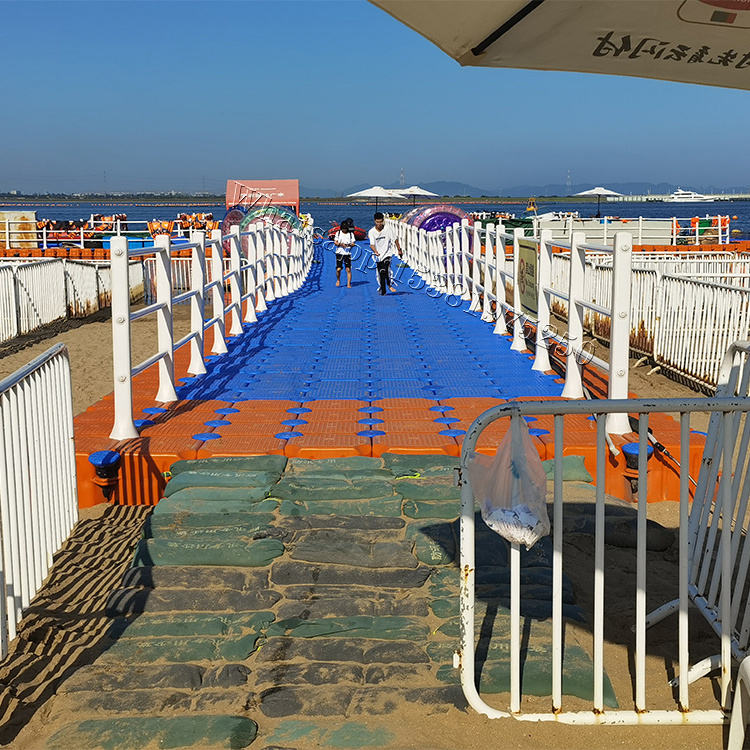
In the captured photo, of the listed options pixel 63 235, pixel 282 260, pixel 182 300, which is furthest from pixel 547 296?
pixel 63 235

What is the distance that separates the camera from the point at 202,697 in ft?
10.5

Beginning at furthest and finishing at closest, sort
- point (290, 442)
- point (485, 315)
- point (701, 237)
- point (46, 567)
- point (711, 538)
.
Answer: point (701, 237), point (485, 315), point (290, 442), point (46, 567), point (711, 538)

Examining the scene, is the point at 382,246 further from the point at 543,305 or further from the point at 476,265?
the point at 543,305

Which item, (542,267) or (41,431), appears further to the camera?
(542,267)

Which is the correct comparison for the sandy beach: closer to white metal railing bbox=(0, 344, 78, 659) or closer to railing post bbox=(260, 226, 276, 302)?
white metal railing bbox=(0, 344, 78, 659)

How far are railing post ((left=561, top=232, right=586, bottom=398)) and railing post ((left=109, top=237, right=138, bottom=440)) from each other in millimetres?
3411

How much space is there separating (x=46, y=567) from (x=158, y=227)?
1097 inches

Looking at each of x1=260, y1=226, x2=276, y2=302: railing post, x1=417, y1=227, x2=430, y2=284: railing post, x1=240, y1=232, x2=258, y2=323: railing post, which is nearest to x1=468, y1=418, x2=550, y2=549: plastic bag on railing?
x1=240, y1=232, x2=258, y2=323: railing post

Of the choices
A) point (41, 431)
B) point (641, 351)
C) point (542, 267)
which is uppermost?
point (542, 267)

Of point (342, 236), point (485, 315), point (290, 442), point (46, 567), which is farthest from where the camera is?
point (342, 236)

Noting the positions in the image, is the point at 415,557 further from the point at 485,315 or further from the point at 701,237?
the point at 701,237

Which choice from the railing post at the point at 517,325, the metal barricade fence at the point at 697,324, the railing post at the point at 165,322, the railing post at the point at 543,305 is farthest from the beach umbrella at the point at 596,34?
the metal barricade fence at the point at 697,324

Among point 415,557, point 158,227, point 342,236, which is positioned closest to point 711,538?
point 415,557

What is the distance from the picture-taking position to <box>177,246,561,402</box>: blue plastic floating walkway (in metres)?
7.75
